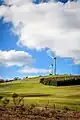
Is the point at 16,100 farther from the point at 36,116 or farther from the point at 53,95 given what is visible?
the point at 36,116

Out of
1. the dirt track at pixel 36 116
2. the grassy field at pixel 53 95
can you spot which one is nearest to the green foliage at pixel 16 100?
the grassy field at pixel 53 95

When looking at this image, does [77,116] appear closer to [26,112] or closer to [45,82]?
[26,112]

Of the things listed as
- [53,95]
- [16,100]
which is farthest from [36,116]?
[53,95]

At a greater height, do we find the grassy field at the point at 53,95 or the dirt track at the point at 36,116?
the grassy field at the point at 53,95

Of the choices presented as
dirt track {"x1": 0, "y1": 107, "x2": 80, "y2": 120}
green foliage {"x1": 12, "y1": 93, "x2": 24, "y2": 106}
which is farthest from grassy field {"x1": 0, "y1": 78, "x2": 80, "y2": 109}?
dirt track {"x1": 0, "y1": 107, "x2": 80, "y2": 120}

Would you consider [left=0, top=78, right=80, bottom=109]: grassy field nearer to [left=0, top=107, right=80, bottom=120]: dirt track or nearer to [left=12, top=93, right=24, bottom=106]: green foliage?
[left=12, top=93, right=24, bottom=106]: green foliage

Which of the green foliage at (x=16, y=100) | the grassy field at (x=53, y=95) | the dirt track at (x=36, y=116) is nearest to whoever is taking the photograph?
the dirt track at (x=36, y=116)

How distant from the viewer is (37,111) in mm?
64500

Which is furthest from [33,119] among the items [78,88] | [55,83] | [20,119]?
[55,83]

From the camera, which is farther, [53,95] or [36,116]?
[53,95]

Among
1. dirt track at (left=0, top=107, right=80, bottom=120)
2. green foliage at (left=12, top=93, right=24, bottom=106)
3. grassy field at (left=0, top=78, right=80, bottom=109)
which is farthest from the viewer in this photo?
grassy field at (left=0, top=78, right=80, bottom=109)

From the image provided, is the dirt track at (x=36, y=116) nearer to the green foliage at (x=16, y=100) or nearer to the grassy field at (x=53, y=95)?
the grassy field at (x=53, y=95)

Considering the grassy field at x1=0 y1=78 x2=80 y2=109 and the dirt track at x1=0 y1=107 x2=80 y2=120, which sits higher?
the grassy field at x1=0 y1=78 x2=80 y2=109

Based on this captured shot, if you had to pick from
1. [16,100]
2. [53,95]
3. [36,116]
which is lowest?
[36,116]
